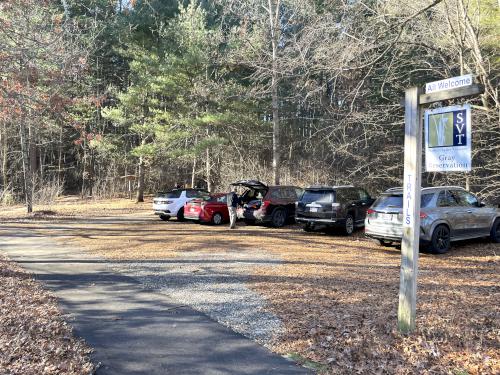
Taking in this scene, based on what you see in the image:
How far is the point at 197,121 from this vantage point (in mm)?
24250

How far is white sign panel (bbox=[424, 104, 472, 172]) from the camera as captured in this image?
455cm

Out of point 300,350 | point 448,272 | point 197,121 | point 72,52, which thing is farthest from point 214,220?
point 300,350

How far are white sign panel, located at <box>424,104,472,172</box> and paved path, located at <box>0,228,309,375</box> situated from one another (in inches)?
104

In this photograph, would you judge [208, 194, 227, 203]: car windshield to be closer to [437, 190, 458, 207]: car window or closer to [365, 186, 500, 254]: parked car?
[365, 186, 500, 254]: parked car

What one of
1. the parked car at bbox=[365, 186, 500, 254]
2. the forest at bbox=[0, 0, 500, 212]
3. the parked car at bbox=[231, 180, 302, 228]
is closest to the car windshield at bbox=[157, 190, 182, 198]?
the parked car at bbox=[231, 180, 302, 228]

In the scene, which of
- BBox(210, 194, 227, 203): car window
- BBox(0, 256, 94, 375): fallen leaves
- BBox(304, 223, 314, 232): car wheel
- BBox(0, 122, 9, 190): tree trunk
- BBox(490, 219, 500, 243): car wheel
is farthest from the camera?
BBox(0, 122, 9, 190): tree trunk

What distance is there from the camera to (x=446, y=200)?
11734 mm

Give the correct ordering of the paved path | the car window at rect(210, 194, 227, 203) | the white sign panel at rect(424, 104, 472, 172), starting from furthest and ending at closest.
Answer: the car window at rect(210, 194, 227, 203), the white sign panel at rect(424, 104, 472, 172), the paved path

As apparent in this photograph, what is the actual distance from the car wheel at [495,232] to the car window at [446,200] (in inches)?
75.2

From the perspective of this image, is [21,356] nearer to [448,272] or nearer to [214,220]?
[448,272]

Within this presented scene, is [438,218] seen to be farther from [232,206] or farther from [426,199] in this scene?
[232,206]

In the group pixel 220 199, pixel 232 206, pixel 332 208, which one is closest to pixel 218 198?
pixel 220 199

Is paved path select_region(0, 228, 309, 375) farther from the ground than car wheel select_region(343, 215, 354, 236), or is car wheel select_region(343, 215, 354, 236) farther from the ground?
car wheel select_region(343, 215, 354, 236)

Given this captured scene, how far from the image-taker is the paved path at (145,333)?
442 cm
